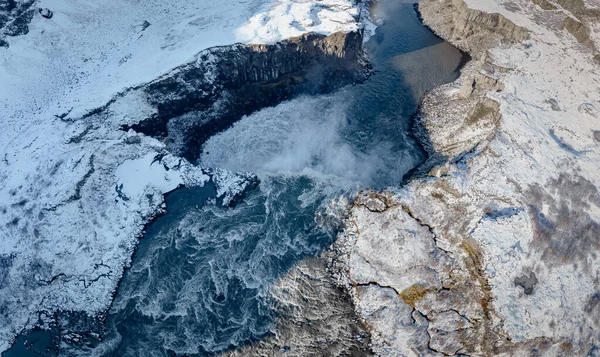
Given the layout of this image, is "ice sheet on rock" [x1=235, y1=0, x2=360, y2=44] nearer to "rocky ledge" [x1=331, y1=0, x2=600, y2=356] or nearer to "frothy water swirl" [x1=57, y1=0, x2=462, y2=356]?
"frothy water swirl" [x1=57, y1=0, x2=462, y2=356]

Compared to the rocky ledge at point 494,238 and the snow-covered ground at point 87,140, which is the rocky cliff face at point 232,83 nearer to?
the snow-covered ground at point 87,140

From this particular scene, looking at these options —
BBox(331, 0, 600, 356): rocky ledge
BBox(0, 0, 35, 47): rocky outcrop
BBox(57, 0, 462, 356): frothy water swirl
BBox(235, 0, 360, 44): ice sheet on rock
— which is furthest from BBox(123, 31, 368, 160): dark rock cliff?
BBox(0, 0, 35, 47): rocky outcrop

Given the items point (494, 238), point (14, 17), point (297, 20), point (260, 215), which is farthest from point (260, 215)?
point (14, 17)

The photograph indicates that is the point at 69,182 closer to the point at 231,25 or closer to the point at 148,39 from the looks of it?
the point at 148,39

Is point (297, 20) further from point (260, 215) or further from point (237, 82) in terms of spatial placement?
point (260, 215)

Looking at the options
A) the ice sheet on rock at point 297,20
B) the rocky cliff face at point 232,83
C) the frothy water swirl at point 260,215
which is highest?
the ice sheet on rock at point 297,20

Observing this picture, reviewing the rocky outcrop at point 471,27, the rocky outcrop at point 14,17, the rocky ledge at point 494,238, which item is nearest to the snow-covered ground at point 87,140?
the rocky outcrop at point 14,17
